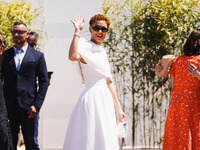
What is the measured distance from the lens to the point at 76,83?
568cm

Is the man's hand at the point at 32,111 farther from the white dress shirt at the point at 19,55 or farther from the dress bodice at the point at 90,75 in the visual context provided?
the dress bodice at the point at 90,75

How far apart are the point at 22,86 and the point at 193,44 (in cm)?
155

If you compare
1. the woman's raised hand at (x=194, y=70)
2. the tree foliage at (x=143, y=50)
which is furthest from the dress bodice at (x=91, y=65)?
the tree foliage at (x=143, y=50)

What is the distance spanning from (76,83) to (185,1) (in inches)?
72.1

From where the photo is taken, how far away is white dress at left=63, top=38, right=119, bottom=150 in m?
2.95

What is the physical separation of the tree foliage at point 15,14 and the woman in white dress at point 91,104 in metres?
2.21

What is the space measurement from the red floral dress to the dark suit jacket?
4.00 ft

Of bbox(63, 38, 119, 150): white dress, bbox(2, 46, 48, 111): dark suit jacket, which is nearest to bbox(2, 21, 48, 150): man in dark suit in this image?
bbox(2, 46, 48, 111): dark suit jacket

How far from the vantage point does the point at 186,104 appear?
372 cm

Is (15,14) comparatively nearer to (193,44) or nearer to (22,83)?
(22,83)

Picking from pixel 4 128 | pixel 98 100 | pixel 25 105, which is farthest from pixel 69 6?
pixel 4 128

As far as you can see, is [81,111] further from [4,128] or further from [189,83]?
[189,83]

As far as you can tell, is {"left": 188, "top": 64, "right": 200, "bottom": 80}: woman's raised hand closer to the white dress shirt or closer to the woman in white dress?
the woman in white dress

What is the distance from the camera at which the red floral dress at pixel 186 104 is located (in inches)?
145
